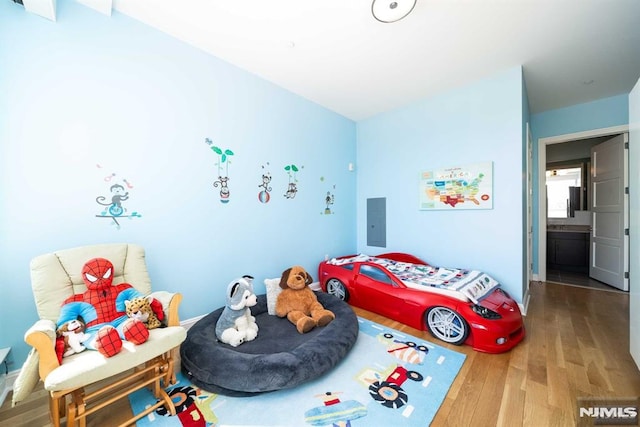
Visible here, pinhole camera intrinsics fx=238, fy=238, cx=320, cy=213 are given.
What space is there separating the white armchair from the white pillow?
38.3 inches

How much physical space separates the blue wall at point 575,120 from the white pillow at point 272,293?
14.1 feet

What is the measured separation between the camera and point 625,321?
247cm

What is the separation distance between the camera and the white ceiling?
188cm

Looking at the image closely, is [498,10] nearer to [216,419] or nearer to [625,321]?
[625,321]

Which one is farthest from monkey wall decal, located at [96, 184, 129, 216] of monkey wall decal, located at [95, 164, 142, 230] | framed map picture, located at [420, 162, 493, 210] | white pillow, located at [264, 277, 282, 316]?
framed map picture, located at [420, 162, 493, 210]

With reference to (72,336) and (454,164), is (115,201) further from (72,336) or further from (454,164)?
(454,164)

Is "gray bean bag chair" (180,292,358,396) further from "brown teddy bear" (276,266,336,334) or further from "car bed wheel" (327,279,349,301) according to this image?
"car bed wheel" (327,279,349,301)

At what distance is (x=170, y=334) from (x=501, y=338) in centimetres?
246

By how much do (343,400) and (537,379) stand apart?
1385mm

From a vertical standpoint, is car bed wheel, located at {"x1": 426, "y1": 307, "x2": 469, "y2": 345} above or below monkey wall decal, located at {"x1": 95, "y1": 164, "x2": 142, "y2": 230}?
below

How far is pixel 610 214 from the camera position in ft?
11.9

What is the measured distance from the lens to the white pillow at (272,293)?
2.46 meters

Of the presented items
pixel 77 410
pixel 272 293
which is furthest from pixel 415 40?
pixel 77 410

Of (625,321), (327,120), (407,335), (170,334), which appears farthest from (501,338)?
(327,120)
